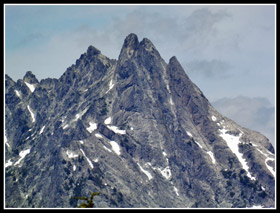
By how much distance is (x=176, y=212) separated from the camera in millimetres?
109312

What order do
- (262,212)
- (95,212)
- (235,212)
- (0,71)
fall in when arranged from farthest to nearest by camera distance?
1. (0,71)
2. (235,212)
3. (262,212)
4. (95,212)

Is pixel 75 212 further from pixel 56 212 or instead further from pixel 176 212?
pixel 176 212

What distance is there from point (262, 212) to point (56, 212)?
102 ft

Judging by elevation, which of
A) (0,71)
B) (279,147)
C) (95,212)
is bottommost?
(95,212)

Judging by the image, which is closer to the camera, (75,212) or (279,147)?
(75,212)

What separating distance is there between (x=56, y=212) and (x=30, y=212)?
15.4 feet

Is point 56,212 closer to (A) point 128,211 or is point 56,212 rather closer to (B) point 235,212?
(A) point 128,211

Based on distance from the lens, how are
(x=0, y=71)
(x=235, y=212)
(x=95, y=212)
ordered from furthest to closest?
1. (x=0, y=71)
2. (x=235, y=212)
3. (x=95, y=212)

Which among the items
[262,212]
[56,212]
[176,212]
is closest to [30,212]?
[56,212]

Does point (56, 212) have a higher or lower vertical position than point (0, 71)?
lower

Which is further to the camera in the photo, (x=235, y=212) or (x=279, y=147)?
(x=279, y=147)

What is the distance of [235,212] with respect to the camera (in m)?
123

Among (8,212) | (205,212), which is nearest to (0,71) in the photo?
(8,212)

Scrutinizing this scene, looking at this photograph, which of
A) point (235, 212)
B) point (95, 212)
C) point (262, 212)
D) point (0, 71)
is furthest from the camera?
point (0, 71)
